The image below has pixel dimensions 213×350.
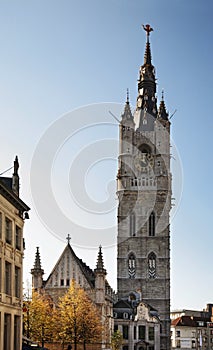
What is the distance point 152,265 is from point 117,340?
20.4 m

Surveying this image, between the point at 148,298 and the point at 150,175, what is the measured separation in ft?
78.8

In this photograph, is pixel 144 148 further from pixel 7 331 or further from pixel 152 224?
pixel 7 331

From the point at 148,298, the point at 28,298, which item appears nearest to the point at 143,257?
the point at 148,298

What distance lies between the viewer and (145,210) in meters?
124

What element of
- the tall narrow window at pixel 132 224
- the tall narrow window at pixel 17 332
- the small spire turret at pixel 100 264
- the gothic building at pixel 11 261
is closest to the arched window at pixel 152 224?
the tall narrow window at pixel 132 224

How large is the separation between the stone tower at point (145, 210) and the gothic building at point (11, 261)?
78.5 metres

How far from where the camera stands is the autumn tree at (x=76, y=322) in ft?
237

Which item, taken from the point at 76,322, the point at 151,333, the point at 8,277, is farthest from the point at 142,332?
the point at 8,277

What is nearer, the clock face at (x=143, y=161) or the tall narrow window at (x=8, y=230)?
the tall narrow window at (x=8, y=230)

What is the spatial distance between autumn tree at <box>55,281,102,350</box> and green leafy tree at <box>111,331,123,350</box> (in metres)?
27.4

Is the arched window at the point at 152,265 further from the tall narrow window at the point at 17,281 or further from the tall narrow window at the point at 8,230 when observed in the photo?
the tall narrow window at the point at 8,230

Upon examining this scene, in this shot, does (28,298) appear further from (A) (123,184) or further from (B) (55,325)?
(A) (123,184)

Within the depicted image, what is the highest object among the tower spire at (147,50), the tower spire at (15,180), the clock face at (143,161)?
the tower spire at (147,50)

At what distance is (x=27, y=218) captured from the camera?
1780 inches
